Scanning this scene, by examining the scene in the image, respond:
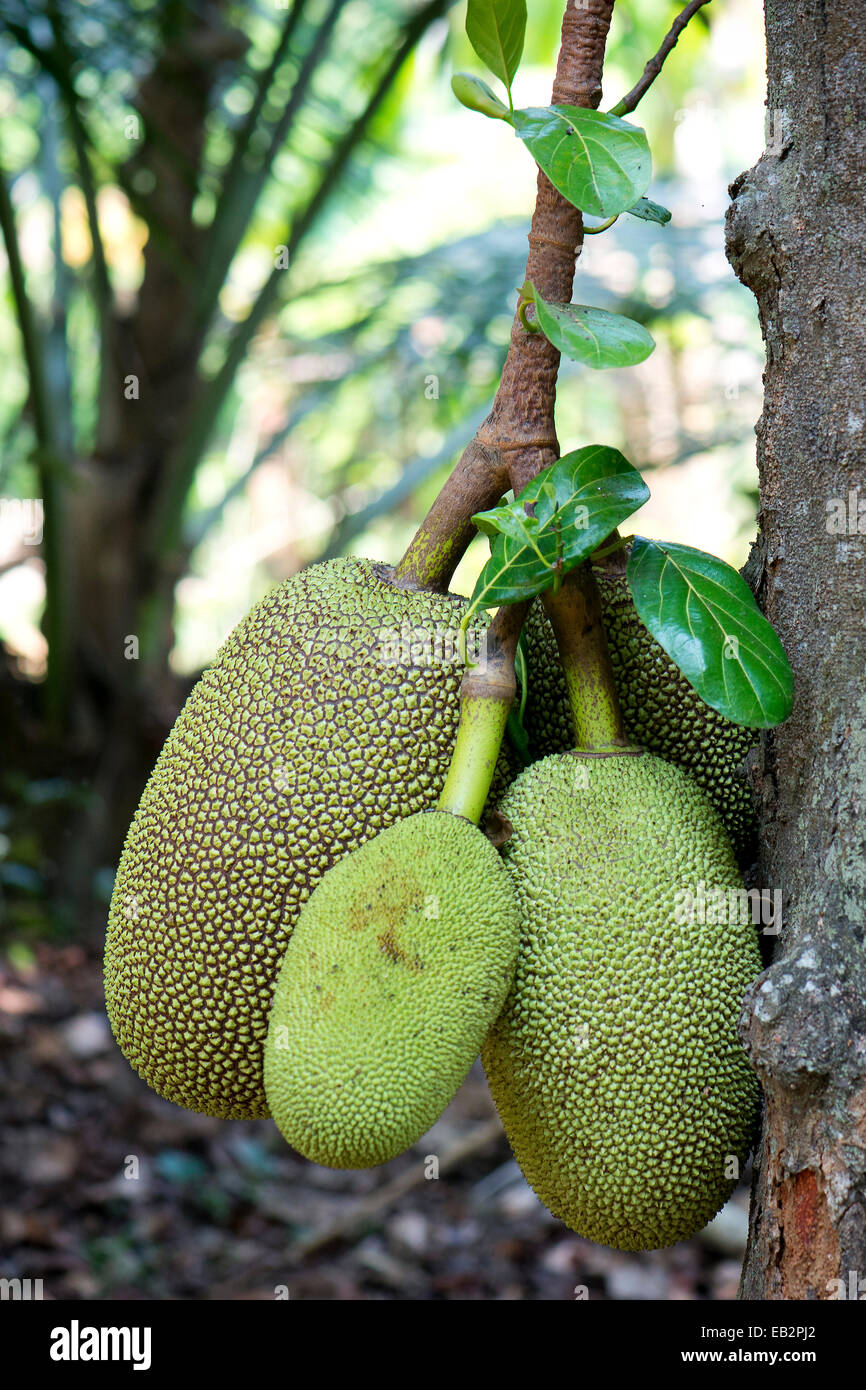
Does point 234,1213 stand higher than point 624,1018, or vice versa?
point 624,1018

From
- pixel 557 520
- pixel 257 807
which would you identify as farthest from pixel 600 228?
pixel 257 807

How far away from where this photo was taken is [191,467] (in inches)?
112

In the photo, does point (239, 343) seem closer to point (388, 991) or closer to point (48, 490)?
point (48, 490)

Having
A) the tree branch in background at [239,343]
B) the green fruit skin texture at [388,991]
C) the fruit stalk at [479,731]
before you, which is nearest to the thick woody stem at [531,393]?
the fruit stalk at [479,731]

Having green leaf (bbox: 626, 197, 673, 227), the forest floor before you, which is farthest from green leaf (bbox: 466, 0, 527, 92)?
the forest floor

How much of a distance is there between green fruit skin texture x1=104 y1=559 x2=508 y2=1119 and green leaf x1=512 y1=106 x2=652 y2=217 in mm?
283

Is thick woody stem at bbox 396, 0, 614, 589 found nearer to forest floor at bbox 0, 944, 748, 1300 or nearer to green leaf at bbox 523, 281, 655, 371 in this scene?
green leaf at bbox 523, 281, 655, 371

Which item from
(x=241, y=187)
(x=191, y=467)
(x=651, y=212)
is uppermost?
(x=241, y=187)

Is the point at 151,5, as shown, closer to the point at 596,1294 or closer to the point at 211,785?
the point at 211,785

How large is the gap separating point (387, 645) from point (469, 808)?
13 cm

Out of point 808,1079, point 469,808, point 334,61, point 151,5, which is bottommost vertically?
point 808,1079

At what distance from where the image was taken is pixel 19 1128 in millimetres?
2361

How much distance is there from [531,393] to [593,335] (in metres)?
0.10

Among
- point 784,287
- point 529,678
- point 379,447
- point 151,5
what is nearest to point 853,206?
point 784,287
